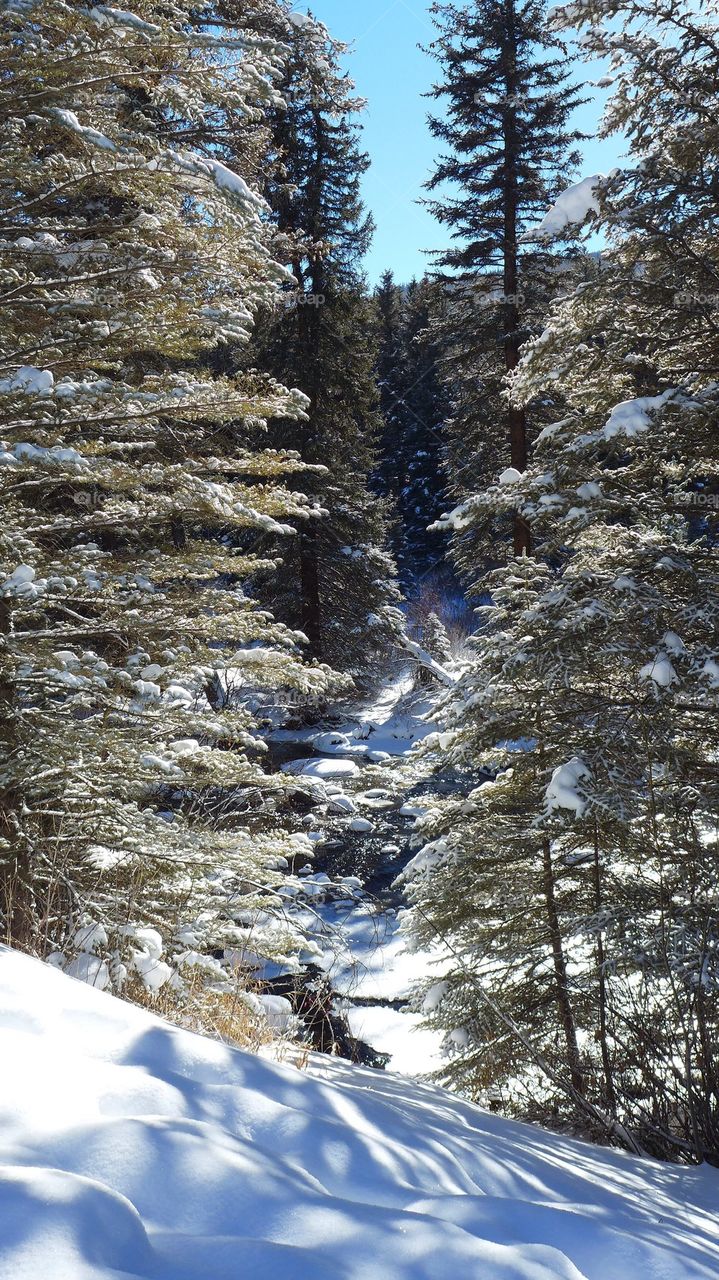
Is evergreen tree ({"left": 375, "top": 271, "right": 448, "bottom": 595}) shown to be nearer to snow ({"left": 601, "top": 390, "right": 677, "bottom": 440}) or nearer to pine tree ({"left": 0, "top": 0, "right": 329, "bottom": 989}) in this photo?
pine tree ({"left": 0, "top": 0, "right": 329, "bottom": 989})

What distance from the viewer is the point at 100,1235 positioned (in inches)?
53.5

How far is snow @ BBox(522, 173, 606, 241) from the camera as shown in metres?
5.31

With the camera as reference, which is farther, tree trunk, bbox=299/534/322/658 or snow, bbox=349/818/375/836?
tree trunk, bbox=299/534/322/658

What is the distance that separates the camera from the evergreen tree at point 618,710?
15.1 feet

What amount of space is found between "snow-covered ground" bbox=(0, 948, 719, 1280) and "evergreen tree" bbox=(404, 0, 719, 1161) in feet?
5.80

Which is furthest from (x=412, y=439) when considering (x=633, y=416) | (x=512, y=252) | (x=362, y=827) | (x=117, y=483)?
(x=117, y=483)

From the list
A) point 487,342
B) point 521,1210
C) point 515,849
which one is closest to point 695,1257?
point 521,1210

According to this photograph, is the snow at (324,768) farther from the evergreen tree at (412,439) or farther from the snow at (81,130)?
the evergreen tree at (412,439)

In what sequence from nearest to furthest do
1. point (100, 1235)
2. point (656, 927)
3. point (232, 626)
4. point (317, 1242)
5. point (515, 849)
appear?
point (100, 1235) → point (317, 1242) → point (656, 927) → point (232, 626) → point (515, 849)

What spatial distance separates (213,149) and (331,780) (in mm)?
10254

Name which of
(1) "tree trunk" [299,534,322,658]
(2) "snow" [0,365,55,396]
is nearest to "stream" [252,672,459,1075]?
(1) "tree trunk" [299,534,322,658]

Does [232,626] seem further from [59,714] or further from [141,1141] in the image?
[141,1141]

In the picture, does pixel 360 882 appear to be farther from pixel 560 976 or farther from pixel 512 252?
pixel 512 252

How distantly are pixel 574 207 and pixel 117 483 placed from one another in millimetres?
3836
